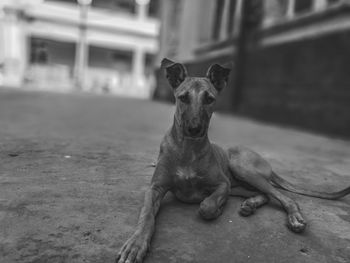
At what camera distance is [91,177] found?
137 inches

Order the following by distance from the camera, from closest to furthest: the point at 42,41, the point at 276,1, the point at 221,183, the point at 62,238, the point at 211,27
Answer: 1. the point at 62,238
2. the point at 221,183
3. the point at 276,1
4. the point at 211,27
5. the point at 42,41

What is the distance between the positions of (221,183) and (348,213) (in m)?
1.20

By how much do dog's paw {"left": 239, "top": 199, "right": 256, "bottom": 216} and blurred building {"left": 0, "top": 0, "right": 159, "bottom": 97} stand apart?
27.6 meters

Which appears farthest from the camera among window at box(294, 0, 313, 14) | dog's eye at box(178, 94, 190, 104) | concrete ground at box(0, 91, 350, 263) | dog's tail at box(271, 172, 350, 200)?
window at box(294, 0, 313, 14)

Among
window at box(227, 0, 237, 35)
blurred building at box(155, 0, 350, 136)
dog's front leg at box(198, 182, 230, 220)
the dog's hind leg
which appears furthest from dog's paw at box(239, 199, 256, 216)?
window at box(227, 0, 237, 35)

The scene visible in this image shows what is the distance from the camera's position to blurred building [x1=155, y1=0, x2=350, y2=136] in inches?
314

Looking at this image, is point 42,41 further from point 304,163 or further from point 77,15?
point 304,163

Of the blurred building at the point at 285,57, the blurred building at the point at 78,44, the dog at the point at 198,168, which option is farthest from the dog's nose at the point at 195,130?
the blurred building at the point at 78,44

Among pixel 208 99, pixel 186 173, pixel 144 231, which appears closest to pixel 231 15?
pixel 208 99

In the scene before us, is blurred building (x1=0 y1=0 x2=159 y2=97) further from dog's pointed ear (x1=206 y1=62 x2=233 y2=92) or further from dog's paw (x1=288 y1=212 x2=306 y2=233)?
dog's paw (x1=288 y1=212 x2=306 y2=233)

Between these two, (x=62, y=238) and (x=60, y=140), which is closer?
(x=62, y=238)

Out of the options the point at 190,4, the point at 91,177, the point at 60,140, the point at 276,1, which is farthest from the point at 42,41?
the point at 91,177

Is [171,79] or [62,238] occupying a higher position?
[171,79]

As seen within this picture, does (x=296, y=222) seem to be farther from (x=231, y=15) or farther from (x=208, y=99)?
(x=231, y=15)
